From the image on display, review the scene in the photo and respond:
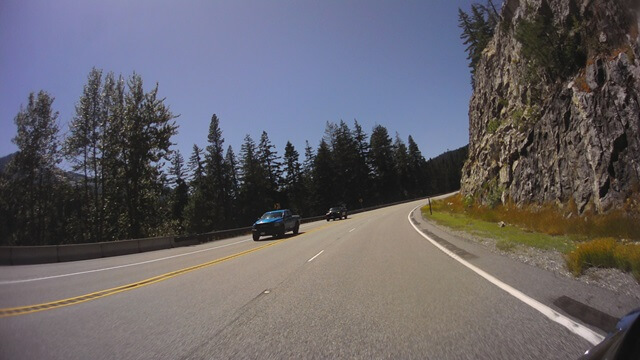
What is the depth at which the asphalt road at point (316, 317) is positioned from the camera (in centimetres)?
389

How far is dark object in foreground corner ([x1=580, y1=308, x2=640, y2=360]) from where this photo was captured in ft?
6.34

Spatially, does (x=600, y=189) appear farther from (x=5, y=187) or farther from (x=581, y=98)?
(x=5, y=187)

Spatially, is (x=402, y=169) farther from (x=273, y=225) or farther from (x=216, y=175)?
(x=273, y=225)

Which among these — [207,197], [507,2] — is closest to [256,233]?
[507,2]

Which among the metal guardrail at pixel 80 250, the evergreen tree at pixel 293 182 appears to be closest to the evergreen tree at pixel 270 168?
the evergreen tree at pixel 293 182

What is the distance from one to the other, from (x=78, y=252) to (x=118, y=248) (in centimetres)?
278

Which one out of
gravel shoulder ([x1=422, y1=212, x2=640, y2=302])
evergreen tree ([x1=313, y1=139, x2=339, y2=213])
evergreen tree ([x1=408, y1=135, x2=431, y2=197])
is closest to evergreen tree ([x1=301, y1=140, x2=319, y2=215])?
evergreen tree ([x1=313, y1=139, x2=339, y2=213])

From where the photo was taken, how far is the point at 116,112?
132 feet

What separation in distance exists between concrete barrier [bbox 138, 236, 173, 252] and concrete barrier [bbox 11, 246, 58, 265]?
19.2ft

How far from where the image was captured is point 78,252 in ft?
63.5

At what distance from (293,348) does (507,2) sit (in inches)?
1481

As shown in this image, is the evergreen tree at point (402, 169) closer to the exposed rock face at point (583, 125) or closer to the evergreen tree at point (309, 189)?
the evergreen tree at point (309, 189)

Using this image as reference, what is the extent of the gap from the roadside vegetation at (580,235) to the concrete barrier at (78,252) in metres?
20.4

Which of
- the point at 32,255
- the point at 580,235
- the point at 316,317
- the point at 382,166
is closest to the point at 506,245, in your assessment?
the point at 580,235
